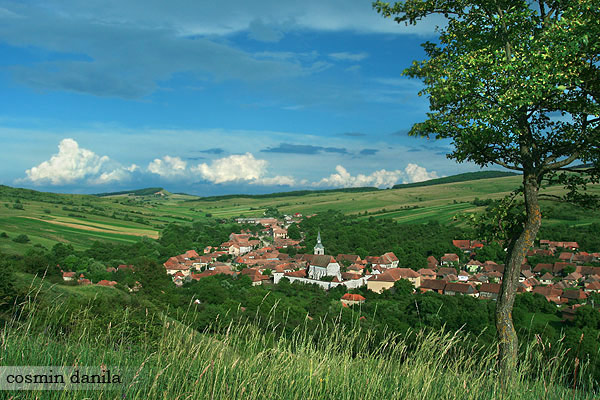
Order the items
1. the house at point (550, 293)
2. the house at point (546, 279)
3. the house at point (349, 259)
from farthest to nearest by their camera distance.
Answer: the house at point (349, 259) → the house at point (546, 279) → the house at point (550, 293)

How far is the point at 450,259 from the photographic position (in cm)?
9944

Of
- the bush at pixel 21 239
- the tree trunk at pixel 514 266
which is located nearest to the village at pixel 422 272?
the bush at pixel 21 239

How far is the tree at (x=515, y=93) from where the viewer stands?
5.38 meters

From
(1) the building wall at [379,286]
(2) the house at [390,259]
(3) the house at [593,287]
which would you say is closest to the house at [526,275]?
(3) the house at [593,287]

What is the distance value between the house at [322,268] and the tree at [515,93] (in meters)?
80.7

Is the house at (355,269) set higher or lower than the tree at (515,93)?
lower

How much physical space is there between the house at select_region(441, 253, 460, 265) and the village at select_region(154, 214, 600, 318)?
24 centimetres

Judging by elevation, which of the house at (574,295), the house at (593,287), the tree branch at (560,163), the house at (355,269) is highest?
the tree branch at (560,163)

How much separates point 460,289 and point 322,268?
100ft

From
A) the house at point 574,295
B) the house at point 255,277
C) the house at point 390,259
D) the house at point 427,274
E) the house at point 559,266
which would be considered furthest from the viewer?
the house at point 390,259

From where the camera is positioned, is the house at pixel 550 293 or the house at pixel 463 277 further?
the house at pixel 463 277

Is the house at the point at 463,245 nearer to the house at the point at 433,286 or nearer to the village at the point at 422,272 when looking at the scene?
the village at the point at 422,272

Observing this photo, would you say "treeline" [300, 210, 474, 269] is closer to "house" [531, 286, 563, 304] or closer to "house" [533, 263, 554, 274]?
"house" [533, 263, 554, 274]

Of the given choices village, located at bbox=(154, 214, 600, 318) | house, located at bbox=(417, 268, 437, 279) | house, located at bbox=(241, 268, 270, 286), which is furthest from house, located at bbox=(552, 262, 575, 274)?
house, located at bbox=(241, 268, 270, 286)
